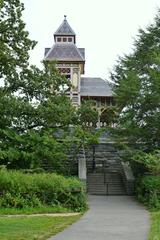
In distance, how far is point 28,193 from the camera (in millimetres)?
19406

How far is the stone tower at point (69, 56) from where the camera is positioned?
147 ft

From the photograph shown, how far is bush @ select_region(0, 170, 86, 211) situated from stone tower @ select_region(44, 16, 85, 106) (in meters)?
24.0

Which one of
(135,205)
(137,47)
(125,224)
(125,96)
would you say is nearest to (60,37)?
(137,47)

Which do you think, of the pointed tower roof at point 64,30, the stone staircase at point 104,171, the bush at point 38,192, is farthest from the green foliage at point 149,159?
the pointed tower roof at point 64,30

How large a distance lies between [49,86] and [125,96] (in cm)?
470

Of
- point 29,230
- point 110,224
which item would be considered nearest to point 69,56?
point 110,224

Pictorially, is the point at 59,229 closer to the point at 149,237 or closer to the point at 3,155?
the point at 149,237

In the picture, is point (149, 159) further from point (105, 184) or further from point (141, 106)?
point (105, 184)

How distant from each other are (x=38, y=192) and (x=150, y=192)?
201 inches

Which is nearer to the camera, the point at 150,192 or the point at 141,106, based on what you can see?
the point at 150,192

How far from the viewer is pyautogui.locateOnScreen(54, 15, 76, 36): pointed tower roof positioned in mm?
47875

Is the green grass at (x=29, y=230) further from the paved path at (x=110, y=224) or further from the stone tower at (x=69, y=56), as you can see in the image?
the stone tower at (x=69, y=56)

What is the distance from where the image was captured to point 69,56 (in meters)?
45.7

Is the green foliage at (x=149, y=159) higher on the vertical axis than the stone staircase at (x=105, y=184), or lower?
higher
